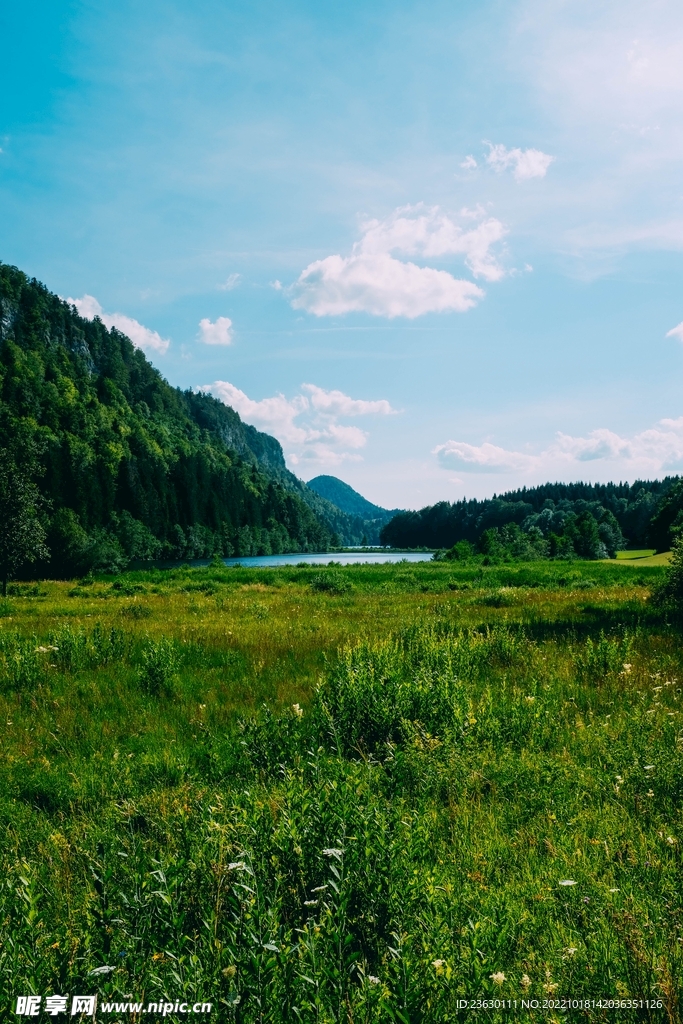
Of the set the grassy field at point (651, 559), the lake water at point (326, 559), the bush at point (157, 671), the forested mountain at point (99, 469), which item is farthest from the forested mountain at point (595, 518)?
the forested mountain at point (99, 469)

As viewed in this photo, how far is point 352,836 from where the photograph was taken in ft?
10.4

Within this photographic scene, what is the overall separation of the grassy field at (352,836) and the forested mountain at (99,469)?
60.5 meters

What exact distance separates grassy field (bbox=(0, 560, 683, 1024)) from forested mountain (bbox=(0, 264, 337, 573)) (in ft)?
198

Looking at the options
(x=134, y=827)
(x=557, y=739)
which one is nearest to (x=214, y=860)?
(x=134, y=827)

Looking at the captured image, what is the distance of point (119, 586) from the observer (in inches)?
1406

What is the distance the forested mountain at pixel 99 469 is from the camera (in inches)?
4188

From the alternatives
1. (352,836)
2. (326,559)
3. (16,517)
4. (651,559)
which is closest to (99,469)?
(326,559)

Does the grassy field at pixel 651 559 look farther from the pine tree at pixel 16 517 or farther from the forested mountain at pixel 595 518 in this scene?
the pine tree at pixel 16 517

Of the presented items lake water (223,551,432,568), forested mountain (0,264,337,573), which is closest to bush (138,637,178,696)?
forested mountain (0,264,337,573)

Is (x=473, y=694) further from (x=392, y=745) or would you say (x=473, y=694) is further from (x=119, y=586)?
(x=119, y=586)

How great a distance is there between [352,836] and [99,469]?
132282 mm

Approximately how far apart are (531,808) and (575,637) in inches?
311

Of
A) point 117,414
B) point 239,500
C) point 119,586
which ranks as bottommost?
point 119,586

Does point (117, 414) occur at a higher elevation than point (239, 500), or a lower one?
higher
